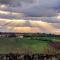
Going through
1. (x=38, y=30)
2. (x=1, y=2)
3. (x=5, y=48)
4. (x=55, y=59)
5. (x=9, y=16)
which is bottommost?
(x=55, y=59)

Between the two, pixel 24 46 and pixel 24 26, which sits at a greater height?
pixel 24 26

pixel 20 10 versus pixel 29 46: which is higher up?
pixel 20 10

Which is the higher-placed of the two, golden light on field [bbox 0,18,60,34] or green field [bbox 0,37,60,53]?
golden light on field [bbox 0,18,60,34]

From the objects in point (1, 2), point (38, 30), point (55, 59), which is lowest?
point (55, 59)

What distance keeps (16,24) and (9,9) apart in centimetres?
30

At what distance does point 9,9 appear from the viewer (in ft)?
11.0

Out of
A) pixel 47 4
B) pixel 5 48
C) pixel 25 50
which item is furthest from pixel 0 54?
pixel 47 4

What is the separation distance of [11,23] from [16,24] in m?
0.09

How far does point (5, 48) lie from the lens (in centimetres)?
324

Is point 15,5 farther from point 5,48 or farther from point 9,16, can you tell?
point 5,48

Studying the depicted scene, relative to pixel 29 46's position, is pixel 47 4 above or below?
above

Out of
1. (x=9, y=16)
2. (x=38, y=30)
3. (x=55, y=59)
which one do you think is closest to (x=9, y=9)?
(x=9, y=16)

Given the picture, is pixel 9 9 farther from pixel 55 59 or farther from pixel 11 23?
pixel 55 59

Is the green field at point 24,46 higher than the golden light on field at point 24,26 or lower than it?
lower
